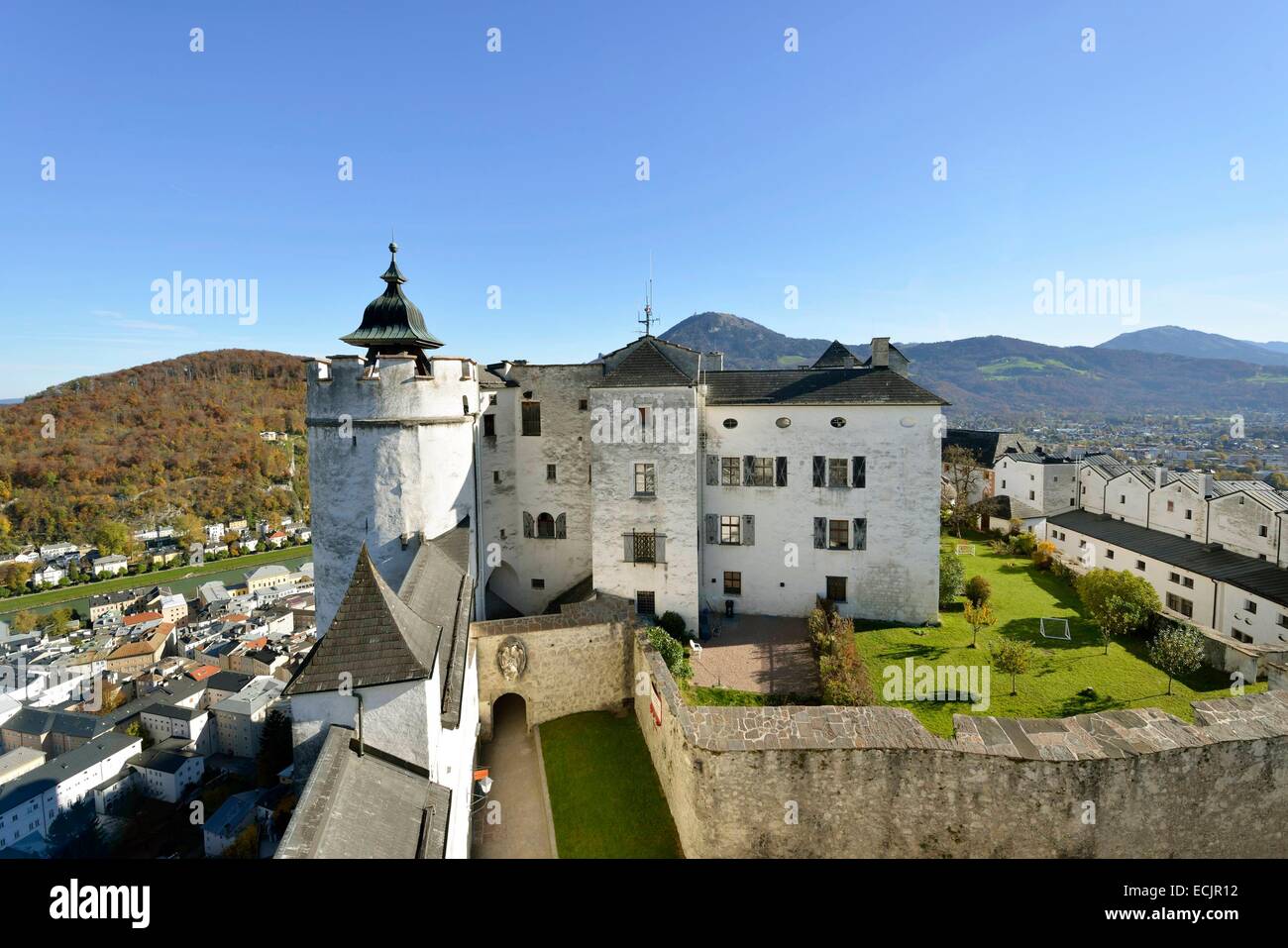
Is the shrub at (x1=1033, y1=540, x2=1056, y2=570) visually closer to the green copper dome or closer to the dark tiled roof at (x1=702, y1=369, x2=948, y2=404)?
the dark tiled roof at (x1=702, y1=369, x2=948, y2=404)

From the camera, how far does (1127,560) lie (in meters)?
29.7

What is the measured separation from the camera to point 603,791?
16.3 meters

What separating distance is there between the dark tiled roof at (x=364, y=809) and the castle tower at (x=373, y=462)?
835 centimetres

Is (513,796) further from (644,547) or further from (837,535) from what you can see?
(837,535)

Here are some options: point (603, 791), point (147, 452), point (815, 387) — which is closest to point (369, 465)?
point (603, 791)

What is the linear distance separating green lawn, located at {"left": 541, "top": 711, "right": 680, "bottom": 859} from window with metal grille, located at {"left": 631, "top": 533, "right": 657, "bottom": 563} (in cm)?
578

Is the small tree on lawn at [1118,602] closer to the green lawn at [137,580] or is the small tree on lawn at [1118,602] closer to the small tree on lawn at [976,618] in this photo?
the small tree on lawn at [976,618]

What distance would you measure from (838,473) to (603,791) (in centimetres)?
1444

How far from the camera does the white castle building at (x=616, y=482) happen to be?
1828 cm

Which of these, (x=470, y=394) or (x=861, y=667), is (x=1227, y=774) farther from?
(x=470, y=394)

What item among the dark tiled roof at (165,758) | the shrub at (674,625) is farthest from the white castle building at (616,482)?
the dark tiled roof at (165,758)

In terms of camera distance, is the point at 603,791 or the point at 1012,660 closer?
the point at 603,791

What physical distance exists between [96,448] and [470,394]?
150 metres

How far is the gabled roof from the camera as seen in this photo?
10164mm
